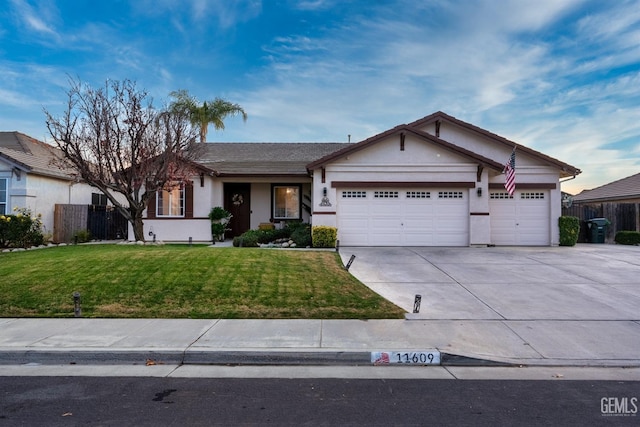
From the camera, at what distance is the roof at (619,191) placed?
22.6 metres

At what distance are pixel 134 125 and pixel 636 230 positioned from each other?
952 inches

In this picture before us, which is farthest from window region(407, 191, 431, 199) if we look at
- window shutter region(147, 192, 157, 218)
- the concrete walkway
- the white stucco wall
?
the white stucco wall

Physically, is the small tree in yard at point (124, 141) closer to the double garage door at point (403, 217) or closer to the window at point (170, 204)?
the window at point (170, 204)

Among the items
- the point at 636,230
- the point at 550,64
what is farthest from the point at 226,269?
the point at 636,230

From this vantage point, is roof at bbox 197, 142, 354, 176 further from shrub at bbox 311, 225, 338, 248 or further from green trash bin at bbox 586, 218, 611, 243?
green trash bin at bbox 586, 218, 611, 243

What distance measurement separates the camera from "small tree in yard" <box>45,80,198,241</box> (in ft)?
48.2

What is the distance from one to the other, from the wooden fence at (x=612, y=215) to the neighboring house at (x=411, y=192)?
3235mm

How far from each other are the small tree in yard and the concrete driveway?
27.3 ft

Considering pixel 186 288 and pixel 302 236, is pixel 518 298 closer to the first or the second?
pixel 186 288

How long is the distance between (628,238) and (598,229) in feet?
4.05

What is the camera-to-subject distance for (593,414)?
3840 millimetres

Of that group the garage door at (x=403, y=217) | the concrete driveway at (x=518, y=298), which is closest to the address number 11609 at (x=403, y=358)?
the concrete driveway at (x=518, y=298)

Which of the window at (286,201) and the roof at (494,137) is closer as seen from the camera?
the roof at (494,137)

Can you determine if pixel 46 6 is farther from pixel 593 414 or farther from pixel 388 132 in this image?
pixel 593 414
